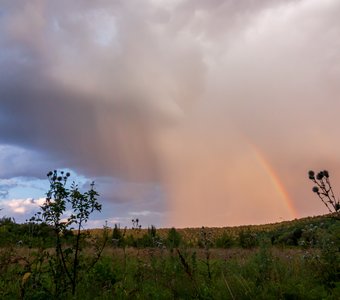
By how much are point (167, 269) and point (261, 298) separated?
3719mm

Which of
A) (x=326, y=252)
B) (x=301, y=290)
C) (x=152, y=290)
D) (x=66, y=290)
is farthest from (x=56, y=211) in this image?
(x=326, y=252)

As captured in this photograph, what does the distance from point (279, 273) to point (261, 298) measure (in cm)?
172

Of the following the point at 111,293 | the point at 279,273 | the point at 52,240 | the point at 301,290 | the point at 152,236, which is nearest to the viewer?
the point at 301,290

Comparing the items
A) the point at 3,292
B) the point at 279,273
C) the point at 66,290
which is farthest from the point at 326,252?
the point at 3,292

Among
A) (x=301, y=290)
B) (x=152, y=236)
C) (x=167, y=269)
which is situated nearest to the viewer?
(x=301, y=290)

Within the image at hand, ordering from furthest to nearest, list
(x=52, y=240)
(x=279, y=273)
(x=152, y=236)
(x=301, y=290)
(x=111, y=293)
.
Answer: (x=152, y=236) → (x=279, y=273) → (x=52, y=240) → (x=111, y=293) → (x=301, y=290)

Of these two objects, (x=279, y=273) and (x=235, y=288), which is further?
(x=279, y=273)

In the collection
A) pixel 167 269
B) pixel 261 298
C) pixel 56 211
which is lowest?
pixel 261 298

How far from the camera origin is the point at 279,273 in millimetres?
7668

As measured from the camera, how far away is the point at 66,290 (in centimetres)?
637

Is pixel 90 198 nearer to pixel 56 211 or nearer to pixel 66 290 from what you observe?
pixel 56 211

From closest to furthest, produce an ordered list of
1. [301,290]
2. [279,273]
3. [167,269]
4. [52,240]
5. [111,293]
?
[301,290], [111,293], [52,240], [279,273], [167,269]

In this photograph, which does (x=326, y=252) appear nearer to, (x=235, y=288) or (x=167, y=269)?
(x=235, y=288)

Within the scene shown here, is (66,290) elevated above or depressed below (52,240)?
below
